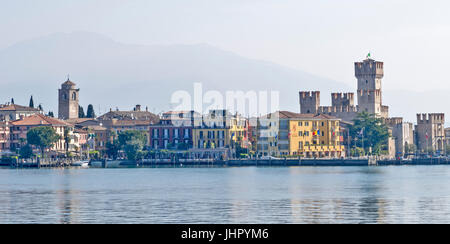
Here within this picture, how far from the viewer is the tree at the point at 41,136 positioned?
158 metres

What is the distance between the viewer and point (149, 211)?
5206 cm

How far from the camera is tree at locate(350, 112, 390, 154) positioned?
159 m

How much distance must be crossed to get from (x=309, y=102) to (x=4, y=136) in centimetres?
5131

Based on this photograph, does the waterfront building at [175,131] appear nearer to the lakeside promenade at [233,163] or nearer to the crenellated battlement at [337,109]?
the lakeside promenade at [233,163]

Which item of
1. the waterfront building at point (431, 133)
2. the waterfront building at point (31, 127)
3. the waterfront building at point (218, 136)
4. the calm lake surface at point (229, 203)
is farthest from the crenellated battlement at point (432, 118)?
the calm lake surface at point (229, 203)

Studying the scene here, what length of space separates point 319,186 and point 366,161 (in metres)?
69.1

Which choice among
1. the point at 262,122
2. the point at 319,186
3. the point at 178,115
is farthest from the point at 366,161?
the point at 319,186

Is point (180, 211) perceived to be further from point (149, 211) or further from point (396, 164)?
point (396, 164)

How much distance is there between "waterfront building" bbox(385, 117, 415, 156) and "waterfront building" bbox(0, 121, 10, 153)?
63.5 meters

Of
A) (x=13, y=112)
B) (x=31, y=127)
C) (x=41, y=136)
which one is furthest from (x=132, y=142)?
(x=13, y=112)

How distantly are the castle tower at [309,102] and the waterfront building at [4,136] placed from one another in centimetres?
4957

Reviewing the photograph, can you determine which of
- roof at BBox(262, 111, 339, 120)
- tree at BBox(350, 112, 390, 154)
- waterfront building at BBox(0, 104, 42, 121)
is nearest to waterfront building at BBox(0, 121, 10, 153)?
waterfront building at BBox(0, 104, 42, 121)
